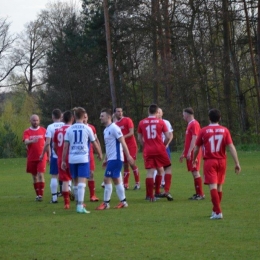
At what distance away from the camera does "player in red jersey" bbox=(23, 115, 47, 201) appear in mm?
16125

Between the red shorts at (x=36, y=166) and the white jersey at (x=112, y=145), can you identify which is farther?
the red shorts at (x=36, y=166)

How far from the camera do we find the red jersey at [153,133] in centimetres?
1478

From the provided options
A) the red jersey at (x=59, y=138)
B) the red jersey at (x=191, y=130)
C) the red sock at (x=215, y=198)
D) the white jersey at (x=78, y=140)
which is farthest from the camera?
the red jersey at (x=191, y=130)

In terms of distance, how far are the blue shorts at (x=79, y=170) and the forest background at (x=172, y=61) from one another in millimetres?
26876

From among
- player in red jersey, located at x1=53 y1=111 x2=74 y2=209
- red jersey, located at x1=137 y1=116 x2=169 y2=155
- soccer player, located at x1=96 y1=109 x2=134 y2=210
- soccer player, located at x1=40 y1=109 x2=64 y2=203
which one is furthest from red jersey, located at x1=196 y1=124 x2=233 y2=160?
soccer player, located at x1=40 y1=109 x2=64 y2=203

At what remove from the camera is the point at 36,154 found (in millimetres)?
16172

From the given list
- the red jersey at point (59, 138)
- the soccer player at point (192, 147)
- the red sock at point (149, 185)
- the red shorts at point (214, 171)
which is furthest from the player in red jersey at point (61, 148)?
the red shorts at point (214, 171)

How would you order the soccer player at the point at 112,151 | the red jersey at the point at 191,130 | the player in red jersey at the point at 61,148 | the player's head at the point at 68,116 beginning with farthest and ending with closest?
the red jersey at the point at 191,130 < the player's head at the point at 68,116 < the player in red jersey at the point at 61,148 < the soccer player at the point at 112,151

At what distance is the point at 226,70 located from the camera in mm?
42781

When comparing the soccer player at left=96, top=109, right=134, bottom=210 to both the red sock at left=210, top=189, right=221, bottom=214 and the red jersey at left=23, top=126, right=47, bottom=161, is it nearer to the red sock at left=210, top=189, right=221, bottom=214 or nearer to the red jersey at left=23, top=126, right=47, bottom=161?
the red sock at left=210, top=189, right=221, bottom=214

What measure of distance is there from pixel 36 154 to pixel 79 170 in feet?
10.9

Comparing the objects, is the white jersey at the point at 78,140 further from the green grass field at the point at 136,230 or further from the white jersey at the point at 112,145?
the green grass field at the point at 136,230

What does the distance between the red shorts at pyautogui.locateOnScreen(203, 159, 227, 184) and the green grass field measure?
0.64 metres

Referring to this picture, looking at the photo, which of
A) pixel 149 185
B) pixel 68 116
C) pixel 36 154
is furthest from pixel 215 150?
pixel 36 154
